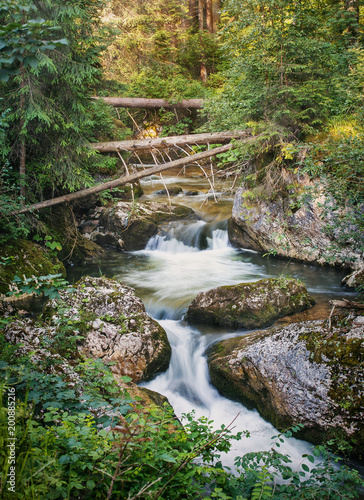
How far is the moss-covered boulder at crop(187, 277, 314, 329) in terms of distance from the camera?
6.21 metres

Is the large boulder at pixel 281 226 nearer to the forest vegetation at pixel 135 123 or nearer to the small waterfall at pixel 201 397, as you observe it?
the forest vegetation at pixel 135 123

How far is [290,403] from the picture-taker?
14.4 ft

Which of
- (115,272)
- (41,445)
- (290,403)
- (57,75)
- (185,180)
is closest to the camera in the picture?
(41,445)

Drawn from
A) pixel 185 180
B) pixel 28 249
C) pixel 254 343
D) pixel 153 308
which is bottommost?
pixel 153 308

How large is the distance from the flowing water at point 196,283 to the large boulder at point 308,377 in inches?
14.2

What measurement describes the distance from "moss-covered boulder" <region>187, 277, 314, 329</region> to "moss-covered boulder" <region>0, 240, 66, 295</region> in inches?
133

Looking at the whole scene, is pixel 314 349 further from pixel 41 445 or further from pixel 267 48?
pixel 267 48

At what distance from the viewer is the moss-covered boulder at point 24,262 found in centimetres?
695

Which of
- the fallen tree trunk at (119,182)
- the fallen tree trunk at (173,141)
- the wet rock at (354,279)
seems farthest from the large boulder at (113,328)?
the fallen tree trunk at (173,141)

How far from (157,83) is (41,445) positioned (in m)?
16.5

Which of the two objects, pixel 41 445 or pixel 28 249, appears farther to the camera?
pixel 28 249

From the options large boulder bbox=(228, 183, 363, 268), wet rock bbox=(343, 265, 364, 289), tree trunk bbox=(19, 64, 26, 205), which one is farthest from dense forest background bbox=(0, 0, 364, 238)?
wet rock bbox=(343, 265, 364, 289)

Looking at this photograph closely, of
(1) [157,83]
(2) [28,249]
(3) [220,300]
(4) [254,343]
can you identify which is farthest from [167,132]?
(4) [254,343]

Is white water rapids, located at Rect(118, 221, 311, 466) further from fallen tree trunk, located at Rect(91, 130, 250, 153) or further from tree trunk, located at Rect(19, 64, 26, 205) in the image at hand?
tree trunk, located at Rect(19, 64, 26, 205)
